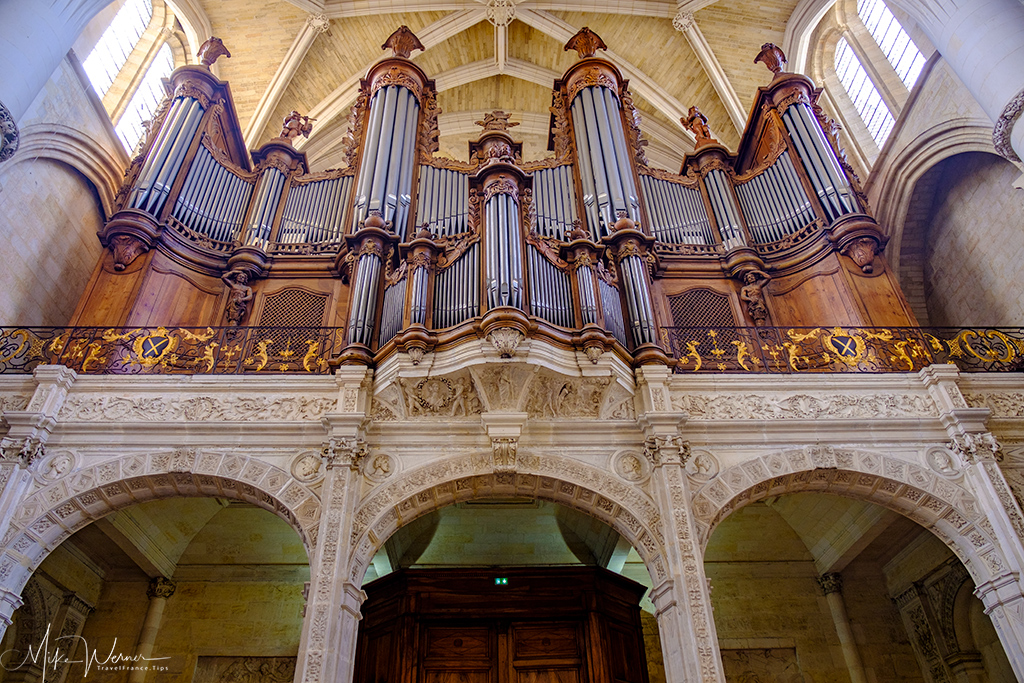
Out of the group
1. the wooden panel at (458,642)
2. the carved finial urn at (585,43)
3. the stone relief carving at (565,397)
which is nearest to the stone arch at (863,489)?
the stone relief carving at (565,397)

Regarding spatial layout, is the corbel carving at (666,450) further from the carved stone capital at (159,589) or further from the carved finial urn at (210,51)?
the carved finial urn at (210,51)

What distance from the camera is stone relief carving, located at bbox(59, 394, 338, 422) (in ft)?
23.0

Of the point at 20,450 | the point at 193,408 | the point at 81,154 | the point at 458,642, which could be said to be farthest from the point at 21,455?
the point at 81,154

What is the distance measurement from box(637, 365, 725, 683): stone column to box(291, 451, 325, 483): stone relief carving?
10.6 feet

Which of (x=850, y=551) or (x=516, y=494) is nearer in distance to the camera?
(x=516, y=494)

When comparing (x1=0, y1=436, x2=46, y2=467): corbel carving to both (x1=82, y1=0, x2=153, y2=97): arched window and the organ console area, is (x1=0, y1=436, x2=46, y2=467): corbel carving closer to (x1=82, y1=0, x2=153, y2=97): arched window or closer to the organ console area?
the organ console area

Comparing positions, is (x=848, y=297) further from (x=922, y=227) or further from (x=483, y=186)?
(x=483, y=186)

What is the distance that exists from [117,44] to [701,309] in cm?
1102

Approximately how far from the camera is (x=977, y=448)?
6.84 metres

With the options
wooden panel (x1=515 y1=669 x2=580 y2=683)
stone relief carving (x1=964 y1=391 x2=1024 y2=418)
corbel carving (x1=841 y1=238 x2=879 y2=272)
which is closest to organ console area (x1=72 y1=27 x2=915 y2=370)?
corbel carving (x1=841 y1=238 x2=879 y2=272)

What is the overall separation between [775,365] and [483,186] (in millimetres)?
4245

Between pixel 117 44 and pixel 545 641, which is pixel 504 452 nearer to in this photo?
pixel 545 641
